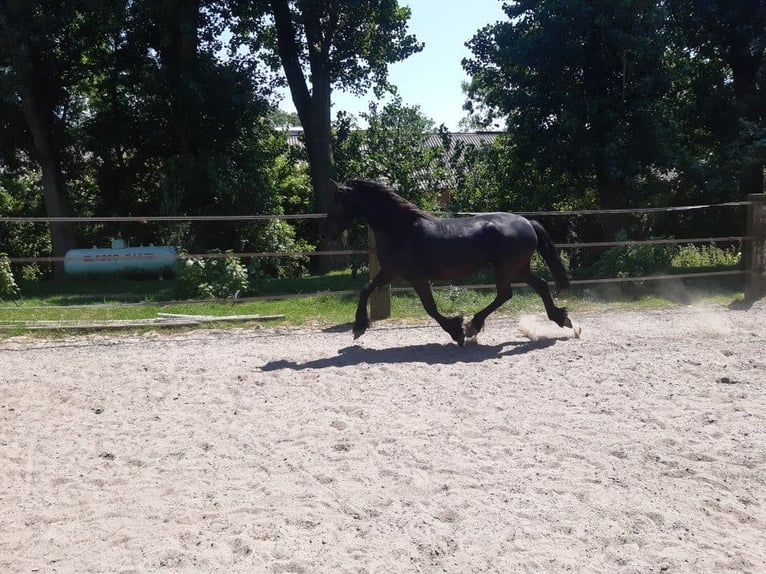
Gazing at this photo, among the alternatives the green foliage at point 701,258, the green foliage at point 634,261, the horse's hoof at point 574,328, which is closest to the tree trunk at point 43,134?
the green foliage at point 634,261

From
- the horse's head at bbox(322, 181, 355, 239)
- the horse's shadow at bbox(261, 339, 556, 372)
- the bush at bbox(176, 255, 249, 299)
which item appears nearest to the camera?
the horse's shadow at bbox(261, 339, 556, 372)

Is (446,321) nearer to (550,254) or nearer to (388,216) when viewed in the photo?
(388,216)

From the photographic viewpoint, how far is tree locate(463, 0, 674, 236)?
1268 centimetres

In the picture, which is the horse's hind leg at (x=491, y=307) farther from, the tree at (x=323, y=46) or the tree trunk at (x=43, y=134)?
the tree trunk at (x=43, y=134)

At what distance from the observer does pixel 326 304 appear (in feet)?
34.6

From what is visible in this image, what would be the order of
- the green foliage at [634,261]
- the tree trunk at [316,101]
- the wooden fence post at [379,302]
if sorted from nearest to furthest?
the wooden fence post at [379,302] → the green foliage at [634,261] → the tree trunk at [316,101]

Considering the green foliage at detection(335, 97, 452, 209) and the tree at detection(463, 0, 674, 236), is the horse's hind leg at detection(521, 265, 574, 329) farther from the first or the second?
the green foliage at detection(335, 97, 452, 209)

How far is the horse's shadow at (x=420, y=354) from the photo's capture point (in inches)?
254

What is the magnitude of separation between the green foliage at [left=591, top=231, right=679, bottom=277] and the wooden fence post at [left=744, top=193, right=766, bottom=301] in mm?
2226

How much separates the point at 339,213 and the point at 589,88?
8.43 metres

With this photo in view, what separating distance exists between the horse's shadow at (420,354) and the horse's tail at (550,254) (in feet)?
2.92

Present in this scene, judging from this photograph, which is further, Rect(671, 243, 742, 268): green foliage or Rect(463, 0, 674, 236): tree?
Rect(671, 243, 742, 268): green foliage

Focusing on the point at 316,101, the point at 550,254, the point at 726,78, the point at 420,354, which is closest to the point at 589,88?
the point at 726,78

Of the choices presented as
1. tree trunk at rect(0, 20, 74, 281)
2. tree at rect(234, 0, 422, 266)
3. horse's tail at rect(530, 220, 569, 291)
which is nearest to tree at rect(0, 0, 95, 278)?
tree trunk at rect(0, 20, 74, 281)
